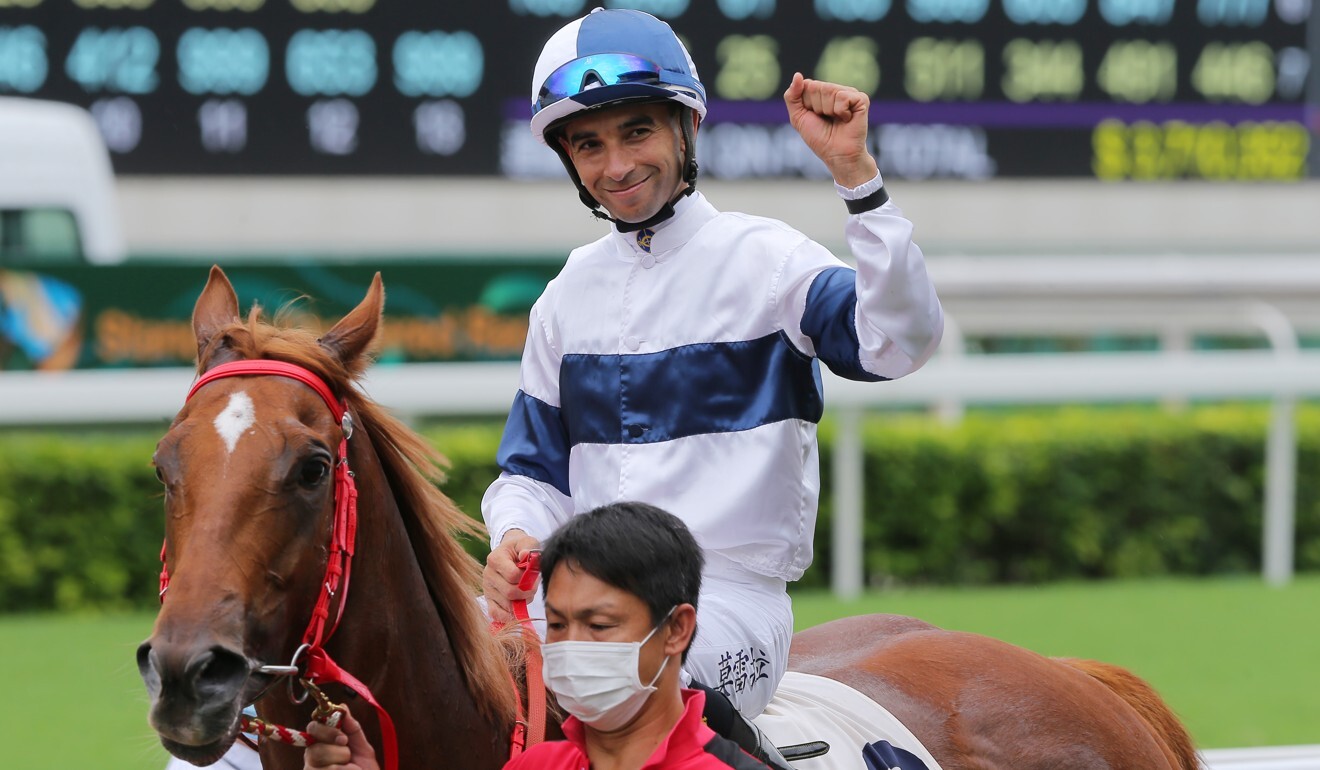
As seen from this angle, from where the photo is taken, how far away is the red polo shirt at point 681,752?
5.78 feet

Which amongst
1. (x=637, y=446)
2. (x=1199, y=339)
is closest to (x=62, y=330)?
(x=637, y=446)

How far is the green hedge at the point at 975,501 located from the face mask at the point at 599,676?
197 inches

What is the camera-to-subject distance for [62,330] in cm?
751

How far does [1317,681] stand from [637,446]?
13.9ft

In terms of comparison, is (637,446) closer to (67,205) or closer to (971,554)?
(971,554)

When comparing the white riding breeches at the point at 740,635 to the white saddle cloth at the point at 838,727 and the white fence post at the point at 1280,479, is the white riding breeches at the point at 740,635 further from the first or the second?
the white fence post at the point at 1280,479

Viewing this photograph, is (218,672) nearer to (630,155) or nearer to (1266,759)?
(630,155)

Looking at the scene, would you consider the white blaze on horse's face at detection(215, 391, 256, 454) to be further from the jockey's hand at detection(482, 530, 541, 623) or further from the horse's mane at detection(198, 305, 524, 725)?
the jockey's hand at detection(482, 530, 541, 623)

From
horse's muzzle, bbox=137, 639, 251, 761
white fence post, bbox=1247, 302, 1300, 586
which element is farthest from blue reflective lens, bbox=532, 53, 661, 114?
white fence post, bbox=1247, 302, 1300, 586

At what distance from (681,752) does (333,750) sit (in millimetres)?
428

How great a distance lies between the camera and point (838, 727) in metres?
2.32

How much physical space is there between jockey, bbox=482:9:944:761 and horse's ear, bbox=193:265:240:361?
0.45 meters

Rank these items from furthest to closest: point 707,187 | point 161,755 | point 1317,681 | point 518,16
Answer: point 707,187
point 518,16
point 1317,681
point 161,755

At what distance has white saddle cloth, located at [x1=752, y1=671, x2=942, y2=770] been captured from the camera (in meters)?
2.27
